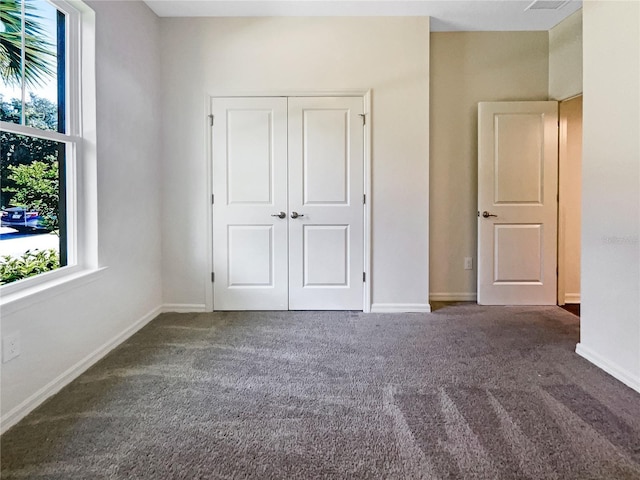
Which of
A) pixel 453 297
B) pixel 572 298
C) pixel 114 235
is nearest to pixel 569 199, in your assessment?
pixel 572 298

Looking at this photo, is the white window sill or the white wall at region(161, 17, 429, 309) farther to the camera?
the white wall at region(161, 17, 429, 309)

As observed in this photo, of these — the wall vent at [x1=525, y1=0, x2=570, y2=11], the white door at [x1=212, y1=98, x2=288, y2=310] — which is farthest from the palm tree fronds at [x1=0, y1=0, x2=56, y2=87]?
the wall vent at [x1=525, y1=0, x2=570, y2=11]

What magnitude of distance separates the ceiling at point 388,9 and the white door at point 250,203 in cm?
72

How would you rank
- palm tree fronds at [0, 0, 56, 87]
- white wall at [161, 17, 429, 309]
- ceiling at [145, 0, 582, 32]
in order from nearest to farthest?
palm tree fronds at [0, 0, 56, 87] < ceiling at [145, 0, 582, 32] < white wall at [161, 17, 429, 309]

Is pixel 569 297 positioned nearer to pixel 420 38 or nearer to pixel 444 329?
pixel 444 329

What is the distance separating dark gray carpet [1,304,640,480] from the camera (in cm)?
141

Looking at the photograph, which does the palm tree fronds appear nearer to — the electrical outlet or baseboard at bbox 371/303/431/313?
the electrical outlet

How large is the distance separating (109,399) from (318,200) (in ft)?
6.98

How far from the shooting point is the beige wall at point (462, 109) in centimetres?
357

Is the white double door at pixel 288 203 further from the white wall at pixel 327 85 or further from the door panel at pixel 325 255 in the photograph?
the white wall at pixel 327 85

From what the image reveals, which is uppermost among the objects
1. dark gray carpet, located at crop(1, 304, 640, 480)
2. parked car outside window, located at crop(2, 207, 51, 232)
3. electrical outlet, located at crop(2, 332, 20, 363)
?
parked car outside window, located at crop(2, 207, 51, 232)

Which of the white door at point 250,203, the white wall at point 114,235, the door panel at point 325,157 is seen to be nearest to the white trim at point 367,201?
the door panel at point 325,157

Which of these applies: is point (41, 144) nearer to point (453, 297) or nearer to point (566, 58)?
point (453, 297)

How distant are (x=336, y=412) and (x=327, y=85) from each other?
263 cm
